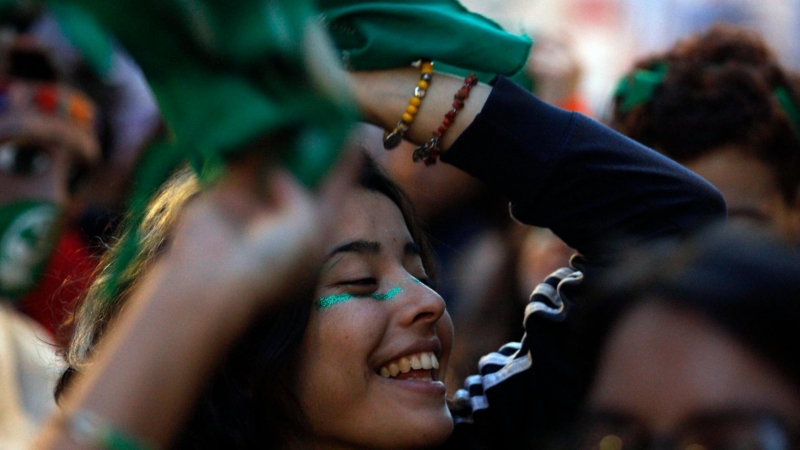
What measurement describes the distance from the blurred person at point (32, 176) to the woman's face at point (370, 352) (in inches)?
48.9

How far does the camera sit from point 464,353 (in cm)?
275

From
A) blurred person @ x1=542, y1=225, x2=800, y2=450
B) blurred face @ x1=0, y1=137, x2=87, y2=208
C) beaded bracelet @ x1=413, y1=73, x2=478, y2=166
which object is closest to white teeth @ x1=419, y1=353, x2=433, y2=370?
beaded bracelet @ x1=413, y1=73, x2=478, y2=166

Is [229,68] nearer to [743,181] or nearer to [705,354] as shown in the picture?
[705,354]

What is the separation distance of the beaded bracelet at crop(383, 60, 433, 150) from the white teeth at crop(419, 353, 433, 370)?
0.39m

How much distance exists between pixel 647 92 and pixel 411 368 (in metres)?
1.14

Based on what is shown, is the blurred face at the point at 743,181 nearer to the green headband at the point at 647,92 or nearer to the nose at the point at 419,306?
the green headband at the point at 647,92

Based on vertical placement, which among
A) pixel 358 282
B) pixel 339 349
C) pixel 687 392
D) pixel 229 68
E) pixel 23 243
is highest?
pixel 229 68

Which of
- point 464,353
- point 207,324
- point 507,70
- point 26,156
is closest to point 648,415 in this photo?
point 207,324

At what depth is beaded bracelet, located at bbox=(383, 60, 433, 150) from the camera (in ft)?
5.46

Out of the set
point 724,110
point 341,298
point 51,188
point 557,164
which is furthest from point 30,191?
point 724,110

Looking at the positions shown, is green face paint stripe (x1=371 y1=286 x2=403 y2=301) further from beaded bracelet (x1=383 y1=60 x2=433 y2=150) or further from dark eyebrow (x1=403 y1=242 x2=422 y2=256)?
beaded bracelet (x1=383 y1=60 x2=433 y2=150)

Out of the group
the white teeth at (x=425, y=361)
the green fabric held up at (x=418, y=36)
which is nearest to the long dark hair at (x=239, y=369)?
the white teeth at (x=425, y=361)

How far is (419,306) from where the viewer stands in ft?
5.55

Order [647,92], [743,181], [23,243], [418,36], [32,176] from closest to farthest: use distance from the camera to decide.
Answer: [418,36] → [743,181] → [647,92] → [23,243] → [32,176]
